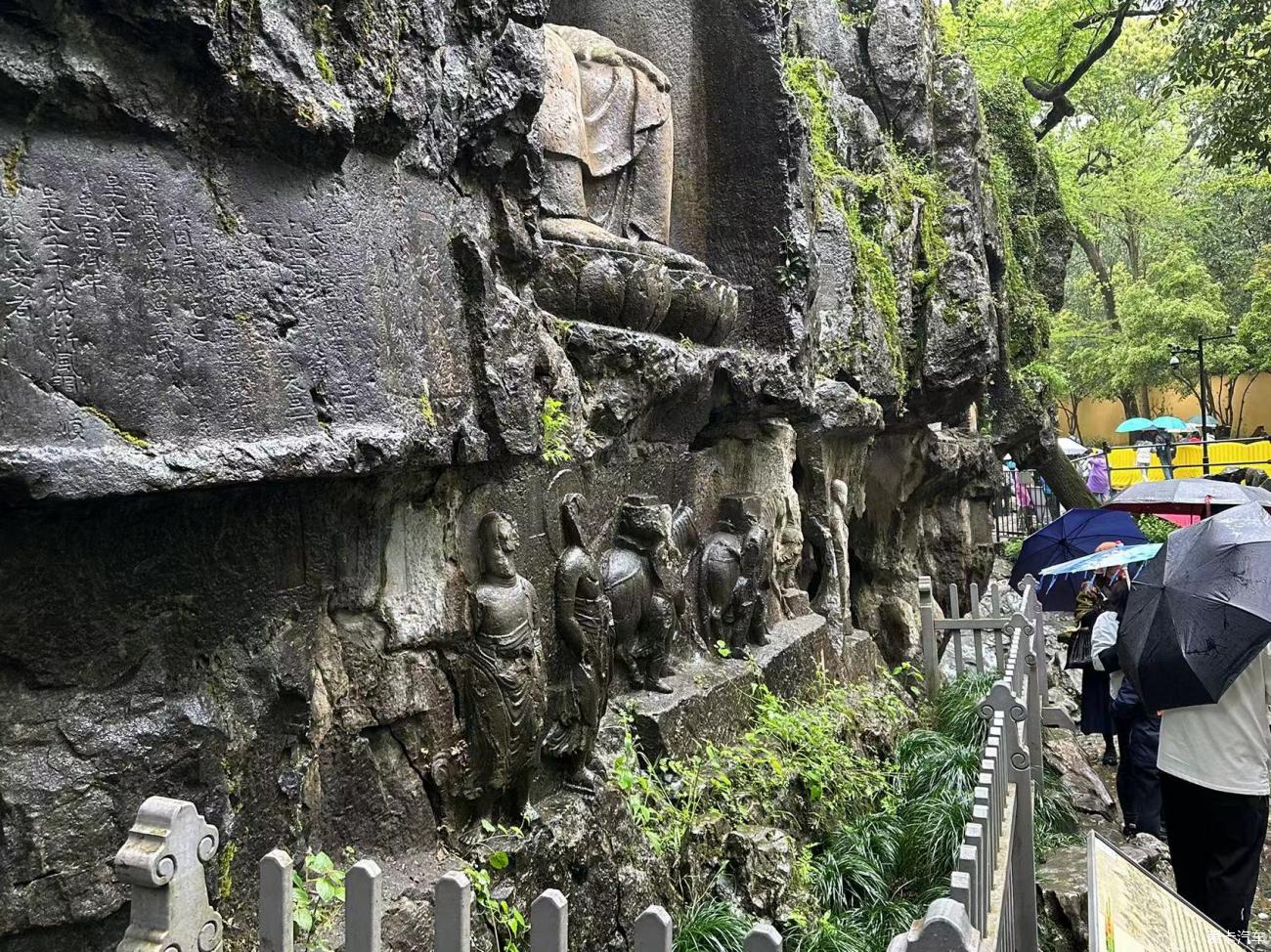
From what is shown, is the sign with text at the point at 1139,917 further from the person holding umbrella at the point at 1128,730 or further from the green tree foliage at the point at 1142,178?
the green tree foliage at the point at 1142,178

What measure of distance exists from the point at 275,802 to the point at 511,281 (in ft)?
7.12

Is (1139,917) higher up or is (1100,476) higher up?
(1100,476)

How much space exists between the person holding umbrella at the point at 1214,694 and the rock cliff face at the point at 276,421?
229cm

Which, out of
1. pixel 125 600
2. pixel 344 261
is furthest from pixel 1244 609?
pixel 125 600

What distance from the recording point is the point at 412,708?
3.72 m

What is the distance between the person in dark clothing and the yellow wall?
28517mm

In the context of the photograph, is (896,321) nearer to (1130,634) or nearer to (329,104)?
(1130,634)

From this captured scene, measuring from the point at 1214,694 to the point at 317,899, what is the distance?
11.2 feet

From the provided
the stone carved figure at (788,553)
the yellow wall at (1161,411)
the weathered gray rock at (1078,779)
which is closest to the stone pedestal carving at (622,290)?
the stone carved figure at (788,553)

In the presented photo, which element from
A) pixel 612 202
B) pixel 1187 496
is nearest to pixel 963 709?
pixel 1187 496

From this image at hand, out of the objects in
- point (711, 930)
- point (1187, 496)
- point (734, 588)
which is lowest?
point (711, 930)

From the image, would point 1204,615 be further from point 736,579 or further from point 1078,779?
point 1078,779

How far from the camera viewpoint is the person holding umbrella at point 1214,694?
4.21 m

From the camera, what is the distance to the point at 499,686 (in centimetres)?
389
